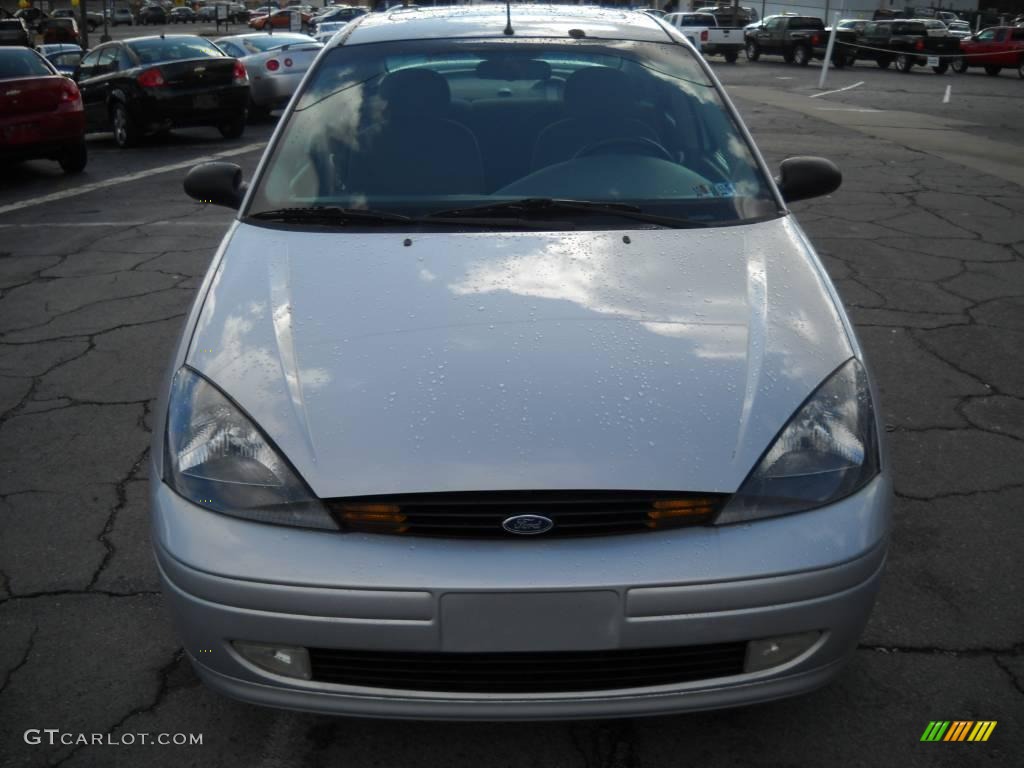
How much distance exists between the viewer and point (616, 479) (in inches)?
79.3

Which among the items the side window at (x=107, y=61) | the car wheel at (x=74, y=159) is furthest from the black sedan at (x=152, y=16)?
the car wheel at (x=74, y=159)

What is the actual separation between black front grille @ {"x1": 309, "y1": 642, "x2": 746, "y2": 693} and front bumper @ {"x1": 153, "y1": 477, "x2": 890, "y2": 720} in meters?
0.02

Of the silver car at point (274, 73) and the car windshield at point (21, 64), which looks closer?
the car windshield at point (21, 64)

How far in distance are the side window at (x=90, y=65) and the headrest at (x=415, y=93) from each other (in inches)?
500

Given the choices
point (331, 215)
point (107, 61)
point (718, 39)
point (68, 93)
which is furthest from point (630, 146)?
point (718, 39)

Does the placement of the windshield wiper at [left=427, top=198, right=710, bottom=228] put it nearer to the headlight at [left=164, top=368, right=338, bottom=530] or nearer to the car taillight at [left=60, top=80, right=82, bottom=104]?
the headlight at [left=164, top=368, right=338, bottom=530]

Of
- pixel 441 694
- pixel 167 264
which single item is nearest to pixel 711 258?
pixel 441 694

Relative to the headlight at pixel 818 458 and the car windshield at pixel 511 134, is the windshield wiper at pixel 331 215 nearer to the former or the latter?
the car windshield at pixel 511 134

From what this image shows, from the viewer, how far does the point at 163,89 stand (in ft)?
43.7

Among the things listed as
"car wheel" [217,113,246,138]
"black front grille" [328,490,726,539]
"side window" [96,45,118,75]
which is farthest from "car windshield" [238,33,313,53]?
"black front grille" [328,490,726,539]

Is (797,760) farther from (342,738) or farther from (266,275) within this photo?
(266,275)

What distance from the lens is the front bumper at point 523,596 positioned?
76.8 inches

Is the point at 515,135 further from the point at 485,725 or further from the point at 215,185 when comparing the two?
the point at 485,725

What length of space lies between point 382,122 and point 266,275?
86 centimetres
